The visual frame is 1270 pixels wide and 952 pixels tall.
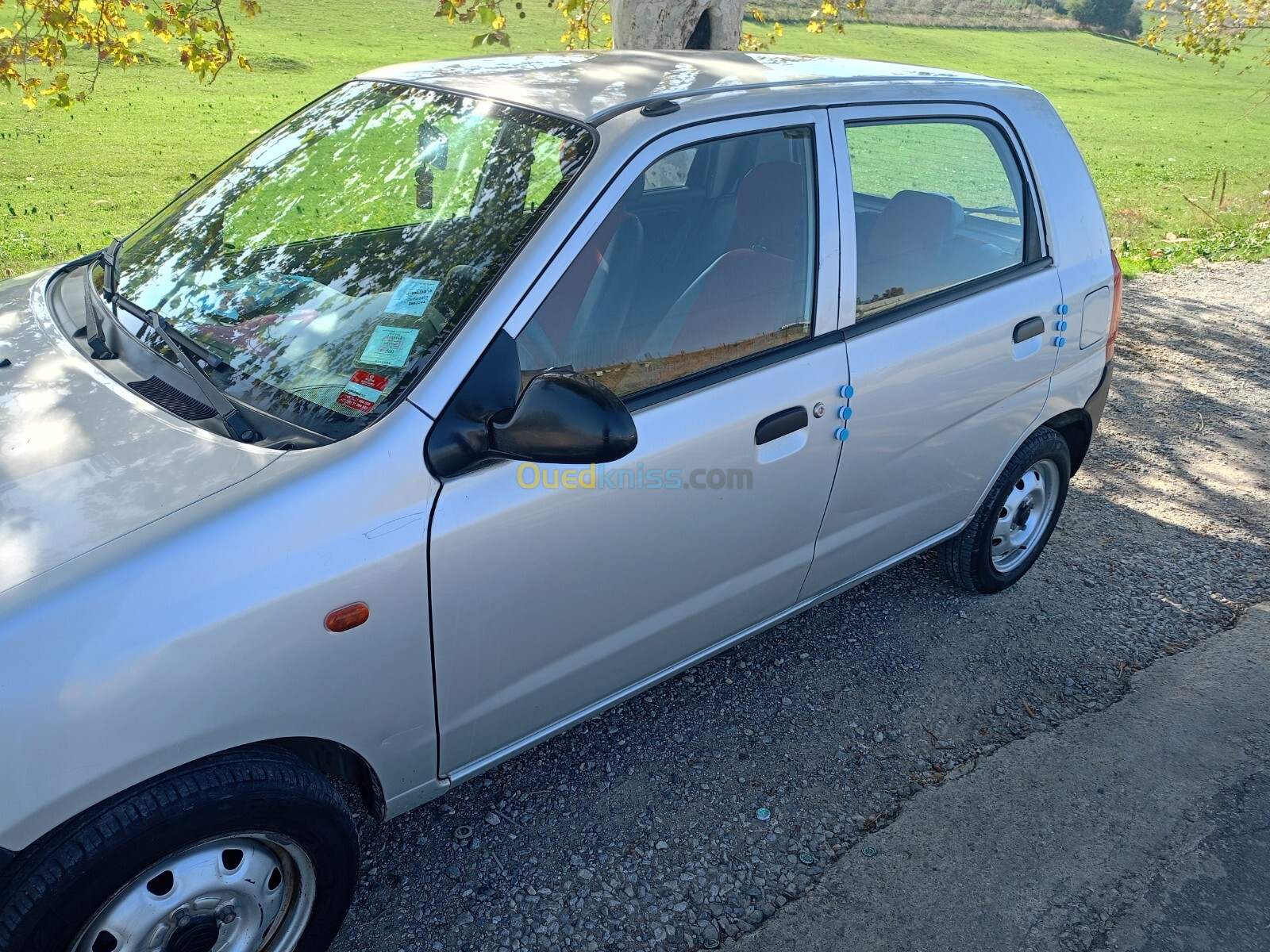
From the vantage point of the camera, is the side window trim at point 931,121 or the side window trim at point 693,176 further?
the side window trim at point 931,121

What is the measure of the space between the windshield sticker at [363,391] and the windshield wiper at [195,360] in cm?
20

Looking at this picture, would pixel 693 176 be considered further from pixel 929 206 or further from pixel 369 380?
pixel 369 380

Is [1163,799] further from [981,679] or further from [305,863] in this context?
→ [305,863]

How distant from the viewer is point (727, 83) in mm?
2859

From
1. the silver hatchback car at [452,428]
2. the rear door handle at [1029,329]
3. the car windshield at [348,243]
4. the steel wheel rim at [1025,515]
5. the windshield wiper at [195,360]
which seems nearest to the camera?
the silver hatchback car at [452,428]

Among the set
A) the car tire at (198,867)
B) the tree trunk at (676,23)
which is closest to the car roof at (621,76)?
the car tire at (198,867)

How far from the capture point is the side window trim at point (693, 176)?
7.54 ft

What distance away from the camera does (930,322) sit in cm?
313

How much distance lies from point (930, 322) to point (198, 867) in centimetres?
248

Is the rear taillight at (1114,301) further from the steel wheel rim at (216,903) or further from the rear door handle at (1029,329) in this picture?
the steel wheel rim at (216,903)

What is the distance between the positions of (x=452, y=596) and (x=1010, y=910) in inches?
69.0

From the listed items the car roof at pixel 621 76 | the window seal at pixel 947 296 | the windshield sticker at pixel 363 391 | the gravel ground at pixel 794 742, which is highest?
the car roof at pixel 621 76

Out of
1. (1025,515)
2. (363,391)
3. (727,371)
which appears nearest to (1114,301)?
(1025,515)

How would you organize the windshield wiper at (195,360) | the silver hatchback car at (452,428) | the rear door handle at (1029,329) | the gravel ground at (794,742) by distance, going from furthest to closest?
the rear door handle at (1029,329) → the gravel ground at (794,742) → the windshield wiper at (195,360) → the silver hatchback car at (452,428)
